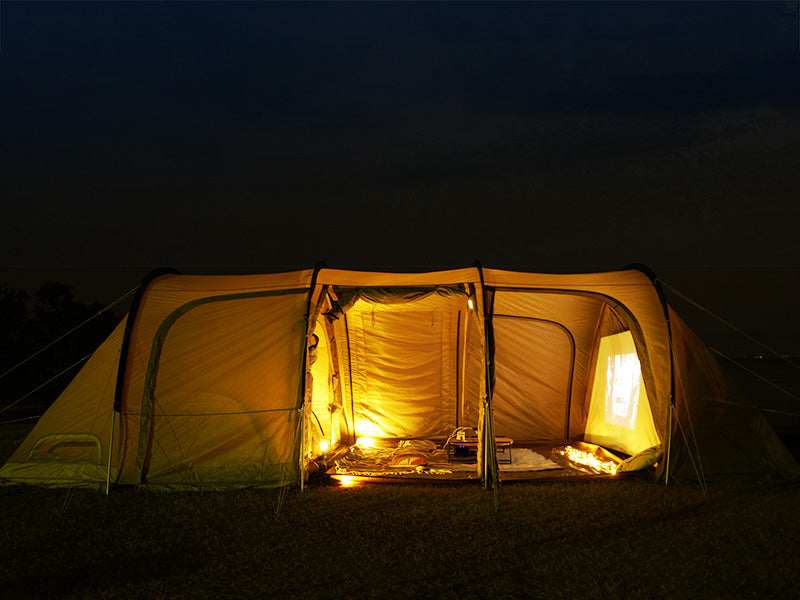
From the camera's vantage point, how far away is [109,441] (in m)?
6.21

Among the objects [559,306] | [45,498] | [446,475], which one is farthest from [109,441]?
[559,306]

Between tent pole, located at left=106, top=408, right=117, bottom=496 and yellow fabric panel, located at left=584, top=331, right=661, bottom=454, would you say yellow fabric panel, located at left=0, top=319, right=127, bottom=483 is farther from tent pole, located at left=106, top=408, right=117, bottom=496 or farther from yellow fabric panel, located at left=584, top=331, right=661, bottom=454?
yellow fabric panel, located at left=584, top=331, right=661, bottom=454

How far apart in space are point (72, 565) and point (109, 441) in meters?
2.20

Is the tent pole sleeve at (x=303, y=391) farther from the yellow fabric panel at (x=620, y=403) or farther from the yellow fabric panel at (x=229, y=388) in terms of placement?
the yellow fabric panel at (x=620, y=403)

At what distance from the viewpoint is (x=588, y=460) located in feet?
24.9

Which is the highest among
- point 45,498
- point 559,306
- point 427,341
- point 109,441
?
point 559,306

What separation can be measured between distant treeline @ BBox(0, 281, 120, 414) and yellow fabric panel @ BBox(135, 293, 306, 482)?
14.1 m

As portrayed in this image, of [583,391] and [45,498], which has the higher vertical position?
[583,391]

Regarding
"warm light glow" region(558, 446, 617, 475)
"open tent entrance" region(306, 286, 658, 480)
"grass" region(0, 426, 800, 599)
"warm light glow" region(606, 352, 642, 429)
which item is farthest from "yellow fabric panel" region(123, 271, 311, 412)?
"warm light glow" region(606, 352, 642, 429)

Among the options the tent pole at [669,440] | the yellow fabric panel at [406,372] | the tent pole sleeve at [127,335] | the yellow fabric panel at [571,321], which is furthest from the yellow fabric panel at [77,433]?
the tent pole at [669,440]

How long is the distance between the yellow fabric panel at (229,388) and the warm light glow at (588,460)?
3.40 metres

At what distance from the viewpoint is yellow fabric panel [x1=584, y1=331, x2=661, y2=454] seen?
7.22 m

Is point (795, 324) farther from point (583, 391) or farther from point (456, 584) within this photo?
point (456, 584)

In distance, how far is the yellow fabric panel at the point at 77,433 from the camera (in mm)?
6223
